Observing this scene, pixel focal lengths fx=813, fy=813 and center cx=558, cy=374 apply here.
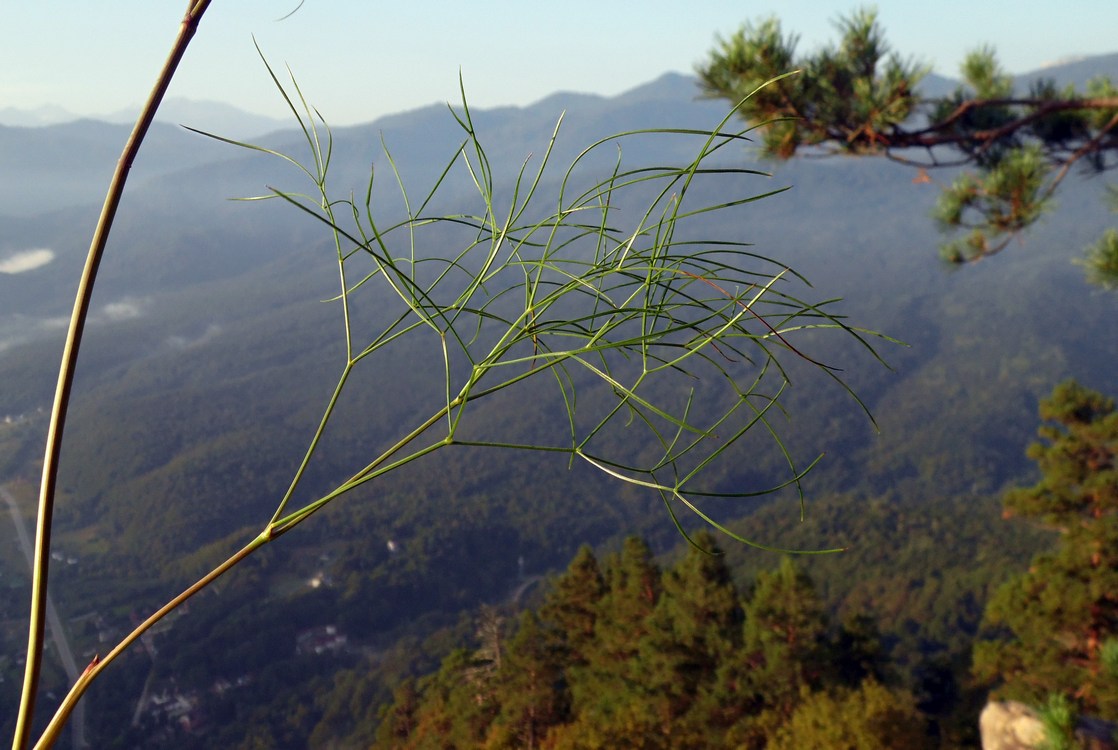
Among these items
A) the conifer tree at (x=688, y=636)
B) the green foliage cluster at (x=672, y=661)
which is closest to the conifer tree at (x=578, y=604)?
the green foliage cluster at (x=672, y=661)

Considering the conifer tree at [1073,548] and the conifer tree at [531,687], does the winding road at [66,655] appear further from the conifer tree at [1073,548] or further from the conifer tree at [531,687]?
the conifer tree at [1073,548]

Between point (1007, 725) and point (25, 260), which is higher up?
point (1007, 725)

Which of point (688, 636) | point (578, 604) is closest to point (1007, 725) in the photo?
point (688, 636)

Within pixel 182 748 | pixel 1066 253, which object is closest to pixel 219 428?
pixel 182 748

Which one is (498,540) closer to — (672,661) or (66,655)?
(66,655)

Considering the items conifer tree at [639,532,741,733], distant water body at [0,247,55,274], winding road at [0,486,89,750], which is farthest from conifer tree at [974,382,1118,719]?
distant water body at [0,247,55,274]

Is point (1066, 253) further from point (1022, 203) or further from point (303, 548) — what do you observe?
point (1022, 203)

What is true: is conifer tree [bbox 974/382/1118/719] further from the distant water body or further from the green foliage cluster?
the distant water body
